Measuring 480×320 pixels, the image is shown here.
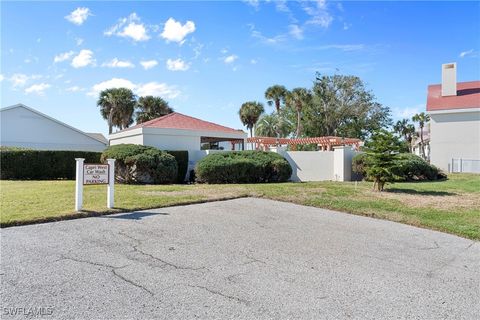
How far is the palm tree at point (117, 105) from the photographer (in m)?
39.4

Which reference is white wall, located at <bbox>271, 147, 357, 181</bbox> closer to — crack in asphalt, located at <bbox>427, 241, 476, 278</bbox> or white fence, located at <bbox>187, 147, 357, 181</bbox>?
white fence, located at <bbox>187, 147, 357, 181</bbox>

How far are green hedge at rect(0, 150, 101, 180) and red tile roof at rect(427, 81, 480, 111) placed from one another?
2336 cm

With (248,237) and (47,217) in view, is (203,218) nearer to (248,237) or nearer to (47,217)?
(248,237)

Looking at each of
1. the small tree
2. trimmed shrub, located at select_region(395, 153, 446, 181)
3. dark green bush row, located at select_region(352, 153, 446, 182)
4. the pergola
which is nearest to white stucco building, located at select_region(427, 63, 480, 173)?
the pergola

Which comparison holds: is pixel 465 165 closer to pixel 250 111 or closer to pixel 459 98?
pixel 459 98

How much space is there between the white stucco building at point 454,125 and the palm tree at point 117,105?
28.0 meters

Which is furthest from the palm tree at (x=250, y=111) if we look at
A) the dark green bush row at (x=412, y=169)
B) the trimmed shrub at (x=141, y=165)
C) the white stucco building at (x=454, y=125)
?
the trimmed shrub at (x=141, y=165)

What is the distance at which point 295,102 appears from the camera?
140 feet

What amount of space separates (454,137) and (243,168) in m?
17.7

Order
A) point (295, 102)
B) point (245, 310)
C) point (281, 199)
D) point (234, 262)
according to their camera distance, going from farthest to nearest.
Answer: point (295, 102) → point (281, 199) → point (234, 262) → point (245, 310)

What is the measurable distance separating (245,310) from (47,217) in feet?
17.9

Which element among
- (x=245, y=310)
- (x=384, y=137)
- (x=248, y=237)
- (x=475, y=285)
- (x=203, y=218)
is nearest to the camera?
(x=245, y=310)

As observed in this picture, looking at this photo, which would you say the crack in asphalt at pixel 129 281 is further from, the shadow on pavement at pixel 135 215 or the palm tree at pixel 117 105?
the palm tree at pixel 117 105

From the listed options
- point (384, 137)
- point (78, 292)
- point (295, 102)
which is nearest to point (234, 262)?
point (78, 292)
